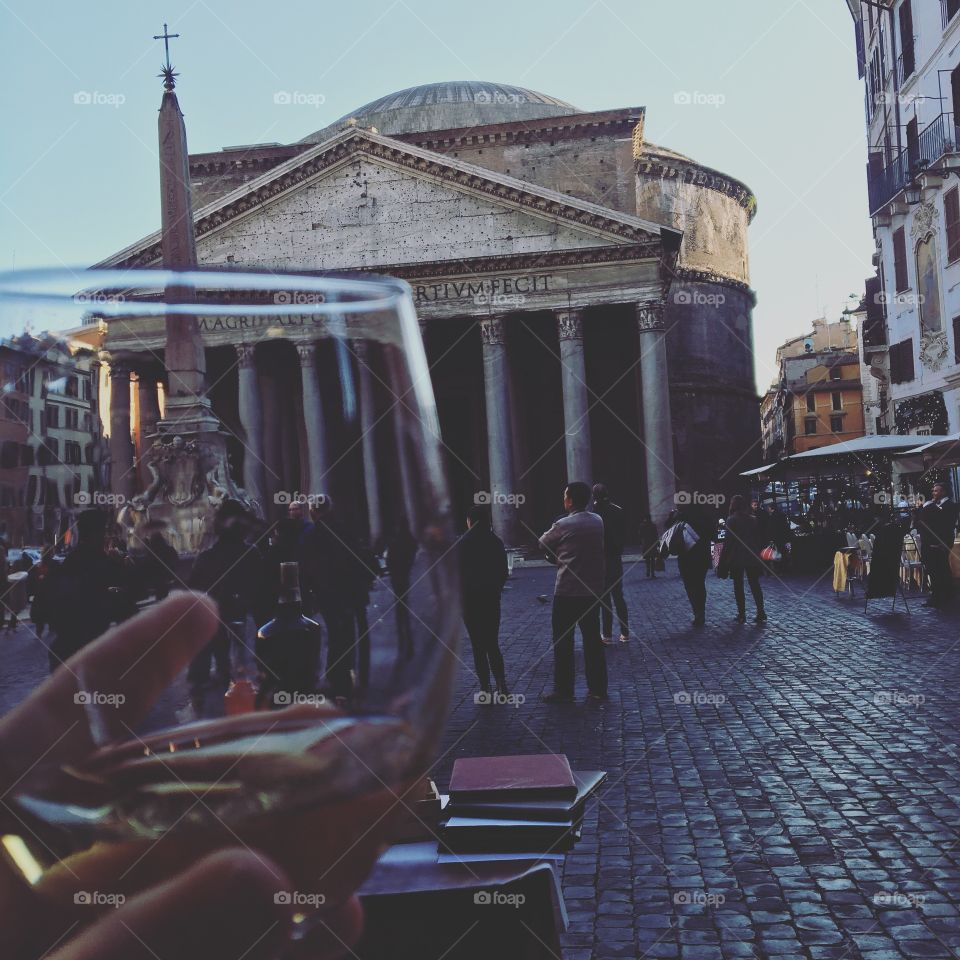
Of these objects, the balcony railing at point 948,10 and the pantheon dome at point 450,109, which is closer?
the balcony railing at point 948,10

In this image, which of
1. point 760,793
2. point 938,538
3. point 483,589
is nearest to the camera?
point 760,793

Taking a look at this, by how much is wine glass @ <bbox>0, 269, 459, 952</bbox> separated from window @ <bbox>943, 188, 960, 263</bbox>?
21.9 m

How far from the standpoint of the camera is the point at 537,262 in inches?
1115

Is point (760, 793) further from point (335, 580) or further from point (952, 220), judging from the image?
point (952, 220)

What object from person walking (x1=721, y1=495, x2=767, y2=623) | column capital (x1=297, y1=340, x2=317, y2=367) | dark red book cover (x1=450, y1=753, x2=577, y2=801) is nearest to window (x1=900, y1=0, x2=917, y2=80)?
person walking (x1=721, y1=495, x2=767, y2=623)

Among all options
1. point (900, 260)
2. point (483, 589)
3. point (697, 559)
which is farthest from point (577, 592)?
point (900, 260)

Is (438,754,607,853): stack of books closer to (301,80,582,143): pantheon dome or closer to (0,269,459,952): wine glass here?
(0,269,459,952): wine glass

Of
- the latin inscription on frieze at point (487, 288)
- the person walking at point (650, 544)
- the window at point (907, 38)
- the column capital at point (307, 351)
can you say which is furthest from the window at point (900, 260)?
the column capital at point (307, 351)

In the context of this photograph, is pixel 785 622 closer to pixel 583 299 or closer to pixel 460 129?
pixel 583 299

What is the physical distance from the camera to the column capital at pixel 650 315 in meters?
28.2

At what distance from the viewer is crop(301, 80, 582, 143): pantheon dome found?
133 ft

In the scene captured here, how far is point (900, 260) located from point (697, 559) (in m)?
Answer: 15.5

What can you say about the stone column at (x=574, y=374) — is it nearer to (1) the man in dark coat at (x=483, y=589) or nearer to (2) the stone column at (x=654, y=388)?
(2) the stone column at (x=654, y=388)

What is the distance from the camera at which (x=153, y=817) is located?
493 mm
